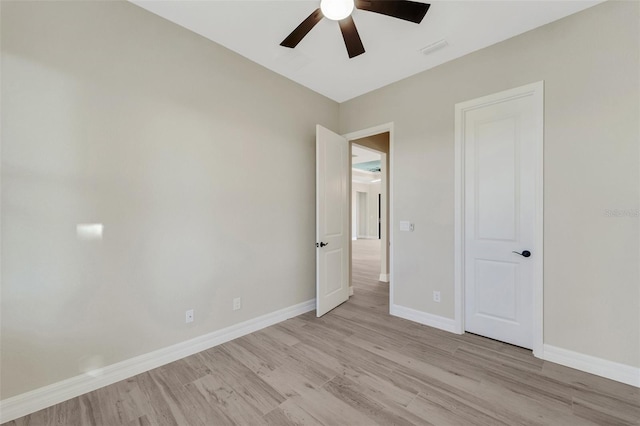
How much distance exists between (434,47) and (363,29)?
0.78 m

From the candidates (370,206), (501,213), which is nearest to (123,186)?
(501,213)

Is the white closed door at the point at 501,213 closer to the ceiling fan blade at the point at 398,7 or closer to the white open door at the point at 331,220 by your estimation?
the ceiling fan blade at the point at 398,7

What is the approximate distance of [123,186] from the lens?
79.0 inches

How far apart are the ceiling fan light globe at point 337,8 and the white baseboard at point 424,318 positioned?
9.91 feet

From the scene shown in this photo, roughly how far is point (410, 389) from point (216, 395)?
1413 millimetres

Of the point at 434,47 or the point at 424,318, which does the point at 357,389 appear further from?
the point at 434,47

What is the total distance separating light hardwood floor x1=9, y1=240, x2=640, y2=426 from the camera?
163cm

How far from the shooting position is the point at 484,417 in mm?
1617

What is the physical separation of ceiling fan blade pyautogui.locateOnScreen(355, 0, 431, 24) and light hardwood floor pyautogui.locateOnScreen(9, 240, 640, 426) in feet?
8.55

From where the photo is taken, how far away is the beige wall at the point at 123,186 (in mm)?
1649

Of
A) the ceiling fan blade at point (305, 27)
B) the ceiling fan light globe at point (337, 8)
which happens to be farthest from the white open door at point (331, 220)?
the ceiling fan light globe at point (337, 8)

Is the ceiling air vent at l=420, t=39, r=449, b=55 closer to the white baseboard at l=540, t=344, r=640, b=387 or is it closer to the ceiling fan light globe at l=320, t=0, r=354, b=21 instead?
the ceiling fan light globe at l=320, t=0, r=354, b=21

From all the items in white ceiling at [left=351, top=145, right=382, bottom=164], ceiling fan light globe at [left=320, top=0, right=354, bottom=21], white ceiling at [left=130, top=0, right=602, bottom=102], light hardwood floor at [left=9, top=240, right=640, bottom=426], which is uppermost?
white ceiling at [left=130, top=0, right=602, bottom=102]

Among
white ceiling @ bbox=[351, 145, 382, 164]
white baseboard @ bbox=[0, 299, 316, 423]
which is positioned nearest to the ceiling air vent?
white baseboard @ bbox=[0, 299, 316, 423]
